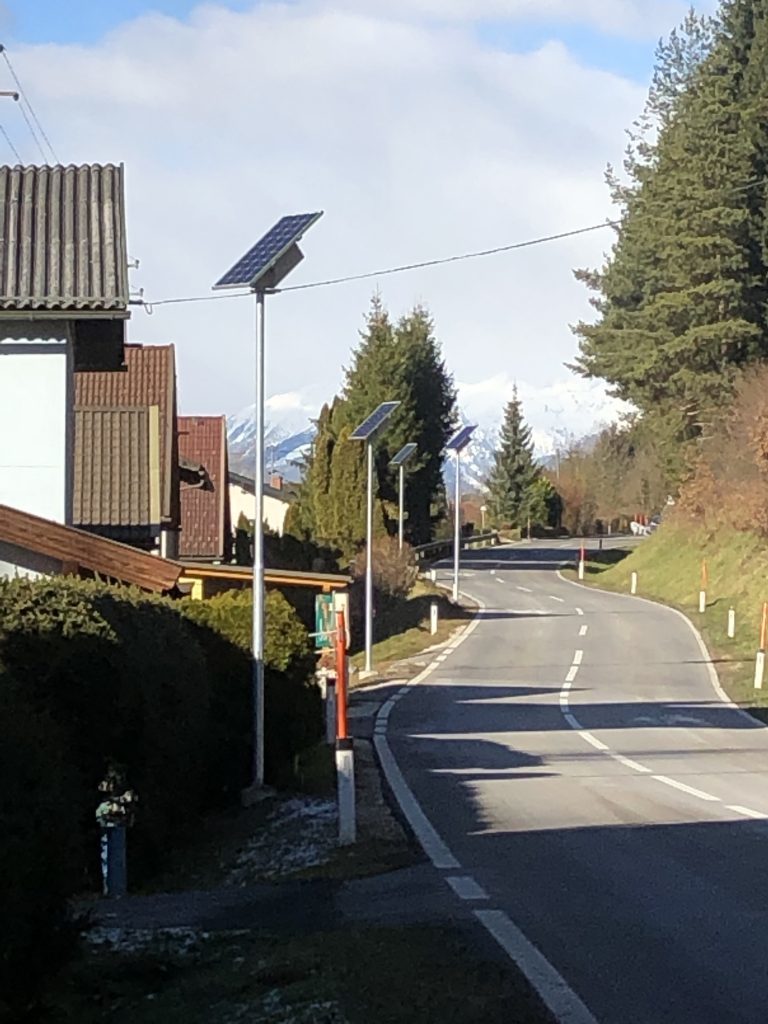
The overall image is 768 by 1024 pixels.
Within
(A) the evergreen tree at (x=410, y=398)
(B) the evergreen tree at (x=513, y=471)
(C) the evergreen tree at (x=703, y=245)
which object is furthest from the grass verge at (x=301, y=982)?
(B) the evergreen tree at (x=513, y=471)

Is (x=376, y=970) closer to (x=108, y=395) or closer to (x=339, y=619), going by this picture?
(x=339, y=619)

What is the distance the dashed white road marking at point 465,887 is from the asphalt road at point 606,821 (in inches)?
0.8

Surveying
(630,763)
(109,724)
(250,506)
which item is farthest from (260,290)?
(250,506)

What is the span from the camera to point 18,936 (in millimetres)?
5543

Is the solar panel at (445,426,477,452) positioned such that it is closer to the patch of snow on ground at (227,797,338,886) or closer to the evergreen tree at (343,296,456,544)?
the evergreen tree at (343,296,456,544)

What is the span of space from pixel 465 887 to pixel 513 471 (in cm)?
9951

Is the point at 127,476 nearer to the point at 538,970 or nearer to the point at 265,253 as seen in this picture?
the point at 265,253

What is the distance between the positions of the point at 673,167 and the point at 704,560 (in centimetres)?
1412

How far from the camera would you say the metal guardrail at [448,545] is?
244 ft

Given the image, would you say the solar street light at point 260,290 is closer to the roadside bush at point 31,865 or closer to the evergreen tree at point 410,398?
the roadside bush at point 31,865

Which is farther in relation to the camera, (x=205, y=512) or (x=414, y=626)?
(x=414, y=626)

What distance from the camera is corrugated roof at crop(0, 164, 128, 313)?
67.4 ft

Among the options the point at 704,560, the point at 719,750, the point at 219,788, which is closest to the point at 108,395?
the point at 719,750

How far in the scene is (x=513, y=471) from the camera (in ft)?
356
